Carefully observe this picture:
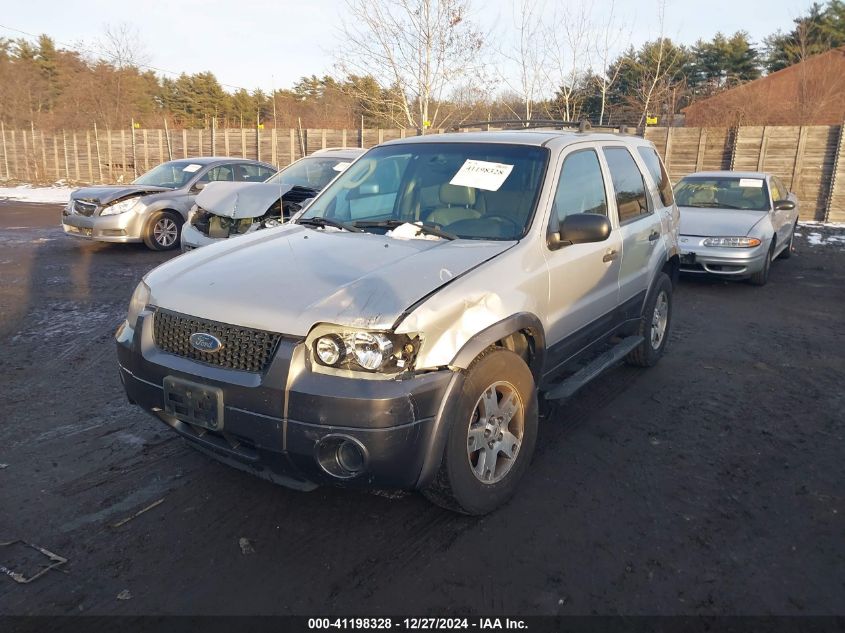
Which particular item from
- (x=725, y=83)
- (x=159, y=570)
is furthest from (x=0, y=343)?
(x=725, y=83)

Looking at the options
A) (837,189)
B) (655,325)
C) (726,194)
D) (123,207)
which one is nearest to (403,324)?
(655,325)

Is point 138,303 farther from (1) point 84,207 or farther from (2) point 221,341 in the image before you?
(1) point 84,207

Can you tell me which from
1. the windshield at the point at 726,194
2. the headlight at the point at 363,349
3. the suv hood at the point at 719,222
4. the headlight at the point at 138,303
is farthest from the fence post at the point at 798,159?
the headlight at the point at 138,303

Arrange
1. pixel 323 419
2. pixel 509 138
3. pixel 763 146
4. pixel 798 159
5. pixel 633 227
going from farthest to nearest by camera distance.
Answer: pixel 763 146, pixel 798 159, pixel 633 227, pixel 509 138, pixel 323 419

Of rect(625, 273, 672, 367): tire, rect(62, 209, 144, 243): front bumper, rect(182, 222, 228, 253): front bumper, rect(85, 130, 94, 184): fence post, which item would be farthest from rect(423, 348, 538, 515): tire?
rect(85, 130, 94, 184): fence post

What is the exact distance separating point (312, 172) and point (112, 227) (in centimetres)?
366

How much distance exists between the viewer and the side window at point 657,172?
543 centimetres

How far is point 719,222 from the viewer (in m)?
9.11

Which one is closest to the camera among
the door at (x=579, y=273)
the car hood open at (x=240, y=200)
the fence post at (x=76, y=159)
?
the door at (x=579, y=273)

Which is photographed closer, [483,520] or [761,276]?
[483,520]

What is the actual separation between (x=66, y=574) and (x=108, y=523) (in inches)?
14.9

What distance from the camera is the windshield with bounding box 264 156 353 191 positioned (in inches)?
372

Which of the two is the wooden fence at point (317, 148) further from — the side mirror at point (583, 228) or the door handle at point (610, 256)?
the side mirror at point (583, 228)

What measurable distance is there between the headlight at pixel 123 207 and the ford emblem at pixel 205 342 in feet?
29.1
